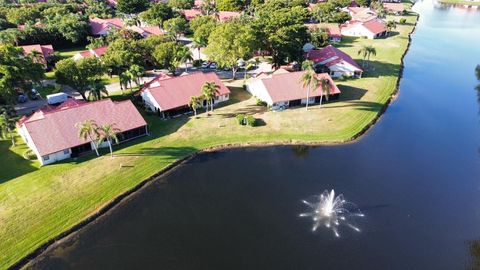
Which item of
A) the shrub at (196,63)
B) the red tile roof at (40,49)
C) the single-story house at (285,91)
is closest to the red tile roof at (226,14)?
the shrub at (196,63)

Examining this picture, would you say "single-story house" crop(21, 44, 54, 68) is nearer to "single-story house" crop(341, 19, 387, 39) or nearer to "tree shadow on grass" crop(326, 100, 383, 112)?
"tree shadow on grass" crop(326, 100, 383, 112)

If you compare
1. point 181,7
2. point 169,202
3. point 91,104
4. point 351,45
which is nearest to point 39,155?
point 91,104

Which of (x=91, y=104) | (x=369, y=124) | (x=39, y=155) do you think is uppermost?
(x=91, y=104)

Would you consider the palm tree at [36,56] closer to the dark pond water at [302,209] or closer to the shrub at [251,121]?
the dark pond water at [302,209]

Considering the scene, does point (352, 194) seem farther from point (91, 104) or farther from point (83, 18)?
point (83, 18)

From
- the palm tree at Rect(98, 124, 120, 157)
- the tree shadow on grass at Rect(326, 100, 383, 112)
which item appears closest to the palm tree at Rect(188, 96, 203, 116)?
the palm tree at Rect(98, 124, 120, 157)

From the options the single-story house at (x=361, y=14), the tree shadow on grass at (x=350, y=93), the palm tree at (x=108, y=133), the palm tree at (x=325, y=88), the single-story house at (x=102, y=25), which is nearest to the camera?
the palm tree at (x=108, y=133)
